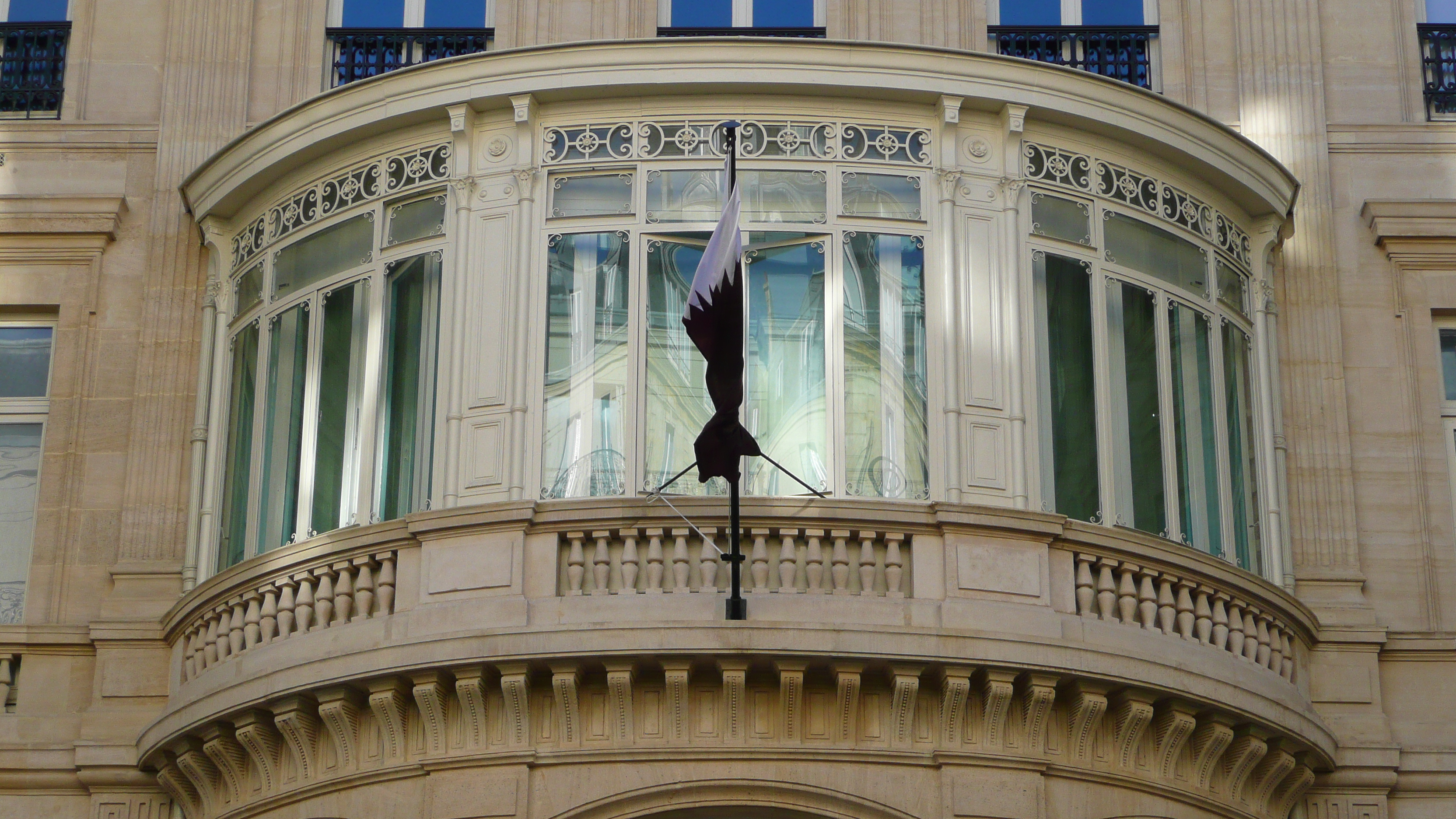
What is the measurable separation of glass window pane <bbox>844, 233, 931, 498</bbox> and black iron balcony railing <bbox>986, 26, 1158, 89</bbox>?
3.72 m

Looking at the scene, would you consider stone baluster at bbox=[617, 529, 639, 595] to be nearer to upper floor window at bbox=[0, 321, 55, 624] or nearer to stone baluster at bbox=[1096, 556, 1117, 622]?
stone baluster at bbox=[1096, 556, 1117, 622]

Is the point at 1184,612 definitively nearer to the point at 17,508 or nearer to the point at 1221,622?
the point at 1221,622

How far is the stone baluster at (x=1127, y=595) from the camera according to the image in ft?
56.3

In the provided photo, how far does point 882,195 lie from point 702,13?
3837 millimetres

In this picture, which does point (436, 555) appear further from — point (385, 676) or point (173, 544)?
point (173, 544)

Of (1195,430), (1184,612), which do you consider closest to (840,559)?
(1184,612)

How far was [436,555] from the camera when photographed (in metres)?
17.0

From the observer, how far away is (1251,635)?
58.6 ft

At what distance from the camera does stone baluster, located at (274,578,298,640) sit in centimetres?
1753

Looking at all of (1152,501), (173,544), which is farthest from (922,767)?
(173,544)

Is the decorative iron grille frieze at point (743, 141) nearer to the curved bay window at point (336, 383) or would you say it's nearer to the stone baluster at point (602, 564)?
the curved bay window at point (336, 383)

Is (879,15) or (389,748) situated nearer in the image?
(389,748)

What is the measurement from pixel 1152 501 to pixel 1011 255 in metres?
1.99

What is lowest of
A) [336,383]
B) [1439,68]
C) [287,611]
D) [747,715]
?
[747,715]
